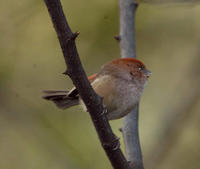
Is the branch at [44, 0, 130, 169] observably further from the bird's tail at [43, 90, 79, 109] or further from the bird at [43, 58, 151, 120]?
the bird's tail at [43, 90, 79, 109]

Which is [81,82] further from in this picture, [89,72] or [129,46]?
[89,72]

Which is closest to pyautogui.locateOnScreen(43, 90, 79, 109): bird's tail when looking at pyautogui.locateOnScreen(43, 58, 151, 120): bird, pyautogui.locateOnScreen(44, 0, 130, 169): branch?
pyautogui.locateOnScreen(43, 58, 151, 120): bird

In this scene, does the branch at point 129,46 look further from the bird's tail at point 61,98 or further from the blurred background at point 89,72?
the bird's tail at point 61,98

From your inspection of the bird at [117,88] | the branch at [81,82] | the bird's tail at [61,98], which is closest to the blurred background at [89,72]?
the bird's tail at [61,98]

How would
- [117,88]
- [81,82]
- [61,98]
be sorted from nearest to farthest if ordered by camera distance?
1. [81,82]
2. [117,88]
3. [61,98]

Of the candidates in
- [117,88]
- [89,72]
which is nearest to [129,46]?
[117,88]

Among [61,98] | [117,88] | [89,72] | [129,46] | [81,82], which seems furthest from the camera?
[89,72]

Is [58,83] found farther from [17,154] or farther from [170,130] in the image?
[170,130]
